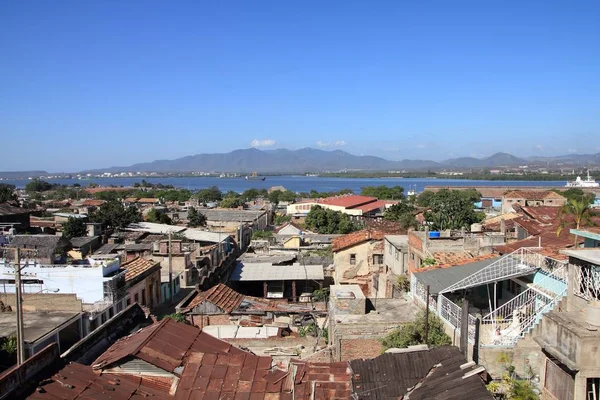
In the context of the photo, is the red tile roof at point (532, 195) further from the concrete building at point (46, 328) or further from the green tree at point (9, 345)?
the green tree at point (9, 345)

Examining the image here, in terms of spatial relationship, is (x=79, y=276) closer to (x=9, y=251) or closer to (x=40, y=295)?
(x=40, y=295)

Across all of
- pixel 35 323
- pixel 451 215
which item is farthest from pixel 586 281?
pixel 451 215

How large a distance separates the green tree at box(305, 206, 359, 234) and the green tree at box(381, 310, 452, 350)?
43.4 meters

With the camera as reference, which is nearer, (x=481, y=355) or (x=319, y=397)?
(x=319, y=397)

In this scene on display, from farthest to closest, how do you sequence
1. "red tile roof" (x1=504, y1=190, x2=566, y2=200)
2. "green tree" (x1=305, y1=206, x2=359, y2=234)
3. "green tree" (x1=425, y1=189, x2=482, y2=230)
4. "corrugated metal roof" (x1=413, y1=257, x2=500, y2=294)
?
1. "red tile roof" (x1=504, y1=190, x2=566, y2=200)
2. "green tree" (x1=305, y1=206, x2=359, y2=234)
3. "green tree" (x1=425, y1=189, x2=482, y2=230)
4. "corrugated metal roof" (x1=413, y1=257, x2=500, y2=294)

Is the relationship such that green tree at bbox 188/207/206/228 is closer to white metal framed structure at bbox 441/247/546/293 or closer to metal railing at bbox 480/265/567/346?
white metal framed structure at bbox 441/247/546/293

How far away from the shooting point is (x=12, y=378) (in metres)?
8.64

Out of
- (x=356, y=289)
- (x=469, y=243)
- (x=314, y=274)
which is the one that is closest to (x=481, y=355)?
(x=356, y=289)

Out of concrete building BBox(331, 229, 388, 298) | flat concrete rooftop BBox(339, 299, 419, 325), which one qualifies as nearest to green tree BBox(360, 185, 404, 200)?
concrete building BBox(331, 229, 388, 298)

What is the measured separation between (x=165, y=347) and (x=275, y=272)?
1788 cm

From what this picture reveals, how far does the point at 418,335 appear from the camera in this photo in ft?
41.8

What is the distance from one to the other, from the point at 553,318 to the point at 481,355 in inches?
149

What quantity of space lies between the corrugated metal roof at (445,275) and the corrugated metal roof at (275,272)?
41.7 ft

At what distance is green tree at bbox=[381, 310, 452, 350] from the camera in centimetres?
1252
